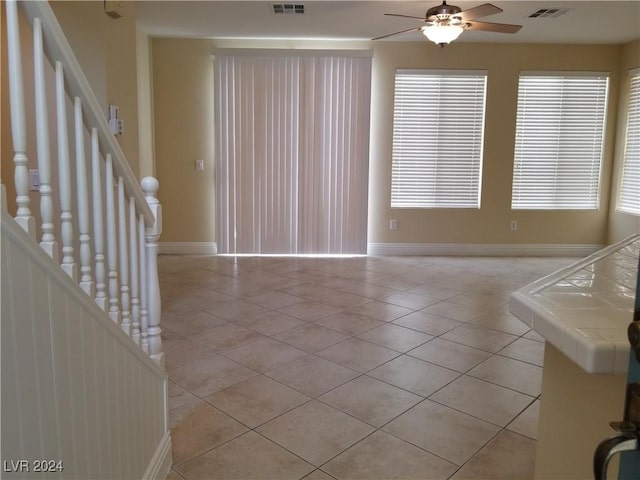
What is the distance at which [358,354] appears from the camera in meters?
3.38

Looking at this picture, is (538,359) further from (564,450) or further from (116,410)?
(116,410)

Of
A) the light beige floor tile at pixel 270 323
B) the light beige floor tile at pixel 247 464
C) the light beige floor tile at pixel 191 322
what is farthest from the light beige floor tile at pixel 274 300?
the light beige floor tile at pixel 247 464

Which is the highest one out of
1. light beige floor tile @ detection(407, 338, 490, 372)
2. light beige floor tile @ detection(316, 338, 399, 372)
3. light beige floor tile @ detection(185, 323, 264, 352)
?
light beige floor tile @ detection(407, 338, 490, 372)

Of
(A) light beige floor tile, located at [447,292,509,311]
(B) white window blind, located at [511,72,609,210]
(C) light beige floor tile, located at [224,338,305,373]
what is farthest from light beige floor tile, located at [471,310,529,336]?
(B) white window blind, located at [511,72,609,210]

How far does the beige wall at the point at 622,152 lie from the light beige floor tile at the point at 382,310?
367cm

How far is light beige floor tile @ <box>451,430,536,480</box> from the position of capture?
6.93 feet

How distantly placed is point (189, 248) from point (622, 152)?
18.7 feet

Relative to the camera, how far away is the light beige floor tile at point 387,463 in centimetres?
211

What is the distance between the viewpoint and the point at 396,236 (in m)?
6.81

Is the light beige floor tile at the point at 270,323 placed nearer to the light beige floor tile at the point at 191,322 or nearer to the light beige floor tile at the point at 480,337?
the light beige floor tile at the point at 191,322

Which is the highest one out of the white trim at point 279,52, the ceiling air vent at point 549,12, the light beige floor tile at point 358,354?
the ceiling air vent at point 549,12

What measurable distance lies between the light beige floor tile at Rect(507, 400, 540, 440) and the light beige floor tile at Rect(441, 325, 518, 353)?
33.8 inches

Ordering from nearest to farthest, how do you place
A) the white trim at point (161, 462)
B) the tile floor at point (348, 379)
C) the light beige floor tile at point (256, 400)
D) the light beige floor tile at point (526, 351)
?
1. the white trim at point (161, 462)
2. the tile floor at point (348, 379)
3. the light beige floor tile at point (256, 400)
4. the light beige floor tile at point (526, 351)

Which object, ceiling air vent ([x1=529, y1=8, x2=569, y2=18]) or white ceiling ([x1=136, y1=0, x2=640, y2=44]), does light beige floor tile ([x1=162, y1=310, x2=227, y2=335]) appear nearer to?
white ceiling ([x1=136, y1=0, x2=640, y2=44])
